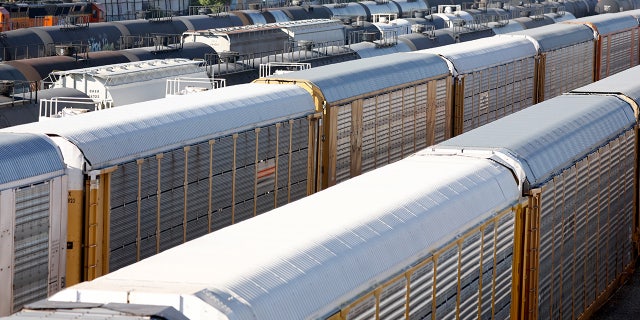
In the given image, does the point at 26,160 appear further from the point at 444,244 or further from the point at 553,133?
the point at 553,133

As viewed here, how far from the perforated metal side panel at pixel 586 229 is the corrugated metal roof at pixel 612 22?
22.4 m

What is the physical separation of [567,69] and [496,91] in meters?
7.95

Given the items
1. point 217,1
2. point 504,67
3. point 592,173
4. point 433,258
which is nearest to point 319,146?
point 592,173

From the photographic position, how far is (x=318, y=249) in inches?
441

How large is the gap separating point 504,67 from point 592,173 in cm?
1418

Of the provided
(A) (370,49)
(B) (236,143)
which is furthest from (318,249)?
(A) (370,49)

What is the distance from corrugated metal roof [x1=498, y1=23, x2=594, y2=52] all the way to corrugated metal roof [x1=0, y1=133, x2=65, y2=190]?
2451cm

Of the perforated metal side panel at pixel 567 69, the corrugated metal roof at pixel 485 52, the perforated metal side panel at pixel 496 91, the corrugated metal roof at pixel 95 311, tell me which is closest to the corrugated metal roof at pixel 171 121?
the corrugated metal roof at pixel 95 311

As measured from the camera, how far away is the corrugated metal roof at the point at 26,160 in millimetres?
14648

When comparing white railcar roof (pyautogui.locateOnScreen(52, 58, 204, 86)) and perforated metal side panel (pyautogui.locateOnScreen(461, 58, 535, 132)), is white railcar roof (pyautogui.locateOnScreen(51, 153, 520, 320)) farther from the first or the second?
perforated metal side panel (pyautogui.locateOnScreen(461, 58, 535, 132))

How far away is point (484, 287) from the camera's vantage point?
14945 mm

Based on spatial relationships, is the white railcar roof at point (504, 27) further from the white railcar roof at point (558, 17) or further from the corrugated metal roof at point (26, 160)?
the corrugated metal roof at point (26, 160)

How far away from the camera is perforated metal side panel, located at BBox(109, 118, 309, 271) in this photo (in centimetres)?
1666

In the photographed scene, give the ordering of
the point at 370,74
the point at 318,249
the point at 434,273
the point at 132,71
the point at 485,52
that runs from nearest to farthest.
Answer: the point at 318,249 → the point at 434,273 → the point at 370,74 → the point at 132,71 → the point at 485,52
